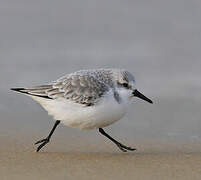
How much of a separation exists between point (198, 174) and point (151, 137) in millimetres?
1842

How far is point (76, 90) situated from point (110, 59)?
390cm

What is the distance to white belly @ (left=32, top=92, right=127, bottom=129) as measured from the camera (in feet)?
25.2

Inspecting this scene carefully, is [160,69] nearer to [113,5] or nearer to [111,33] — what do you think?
[111,33]

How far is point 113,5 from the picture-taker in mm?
13852

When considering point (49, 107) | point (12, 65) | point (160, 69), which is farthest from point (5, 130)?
point (160, 69)

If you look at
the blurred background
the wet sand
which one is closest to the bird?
the wet sand

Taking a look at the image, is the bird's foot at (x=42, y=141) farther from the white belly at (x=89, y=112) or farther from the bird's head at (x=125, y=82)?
the bird's head at (x=125, y=82)

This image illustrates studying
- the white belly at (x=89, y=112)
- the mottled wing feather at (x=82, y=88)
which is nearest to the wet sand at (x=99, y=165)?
the white belly at (x=89, y=112)

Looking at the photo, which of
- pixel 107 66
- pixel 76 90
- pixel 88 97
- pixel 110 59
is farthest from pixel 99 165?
pixel 110 59

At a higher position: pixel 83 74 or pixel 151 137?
pixel 83 74

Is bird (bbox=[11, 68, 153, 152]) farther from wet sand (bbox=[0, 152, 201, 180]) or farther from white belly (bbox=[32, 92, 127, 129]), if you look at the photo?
wet sand (bbox=[0, 152, 201, 180])

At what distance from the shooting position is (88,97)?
7.75 meters

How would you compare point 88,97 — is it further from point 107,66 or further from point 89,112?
point 107,66

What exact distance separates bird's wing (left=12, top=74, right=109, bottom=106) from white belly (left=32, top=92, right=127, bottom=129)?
7 centimetres
